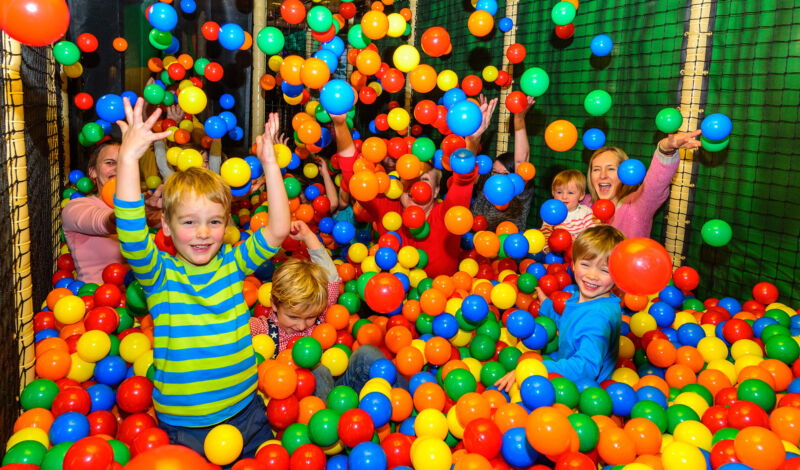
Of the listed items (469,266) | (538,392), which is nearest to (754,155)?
(469,266)

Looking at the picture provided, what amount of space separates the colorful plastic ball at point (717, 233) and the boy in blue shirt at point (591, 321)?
3.00 feet

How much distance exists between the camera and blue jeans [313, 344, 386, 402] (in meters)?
2.23

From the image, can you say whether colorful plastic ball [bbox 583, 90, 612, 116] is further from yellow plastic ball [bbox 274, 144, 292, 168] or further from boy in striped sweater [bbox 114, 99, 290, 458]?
boy in striped sweater [bbox 114, 99, 290, 458]

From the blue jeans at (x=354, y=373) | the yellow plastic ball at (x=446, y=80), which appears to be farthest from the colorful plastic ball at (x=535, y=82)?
the blue jeans at (x=354, y=373)

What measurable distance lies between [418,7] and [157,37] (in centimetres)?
211

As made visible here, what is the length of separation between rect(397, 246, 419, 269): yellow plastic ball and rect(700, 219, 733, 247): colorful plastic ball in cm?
137

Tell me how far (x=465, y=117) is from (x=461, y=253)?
127 cm

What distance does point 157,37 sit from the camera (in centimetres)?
384

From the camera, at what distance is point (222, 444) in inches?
67.8

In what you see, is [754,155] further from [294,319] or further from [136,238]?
[136,238]

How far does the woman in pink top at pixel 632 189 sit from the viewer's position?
2842 millimetres

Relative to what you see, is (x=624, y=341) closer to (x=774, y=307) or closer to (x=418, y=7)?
(x=774, y=307)

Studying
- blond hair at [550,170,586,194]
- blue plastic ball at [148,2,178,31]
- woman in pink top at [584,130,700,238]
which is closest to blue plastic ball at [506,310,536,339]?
woman in pink top at [584,130,700,238]

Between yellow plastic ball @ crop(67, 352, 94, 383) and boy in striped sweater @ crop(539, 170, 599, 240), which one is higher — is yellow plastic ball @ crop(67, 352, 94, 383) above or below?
below
